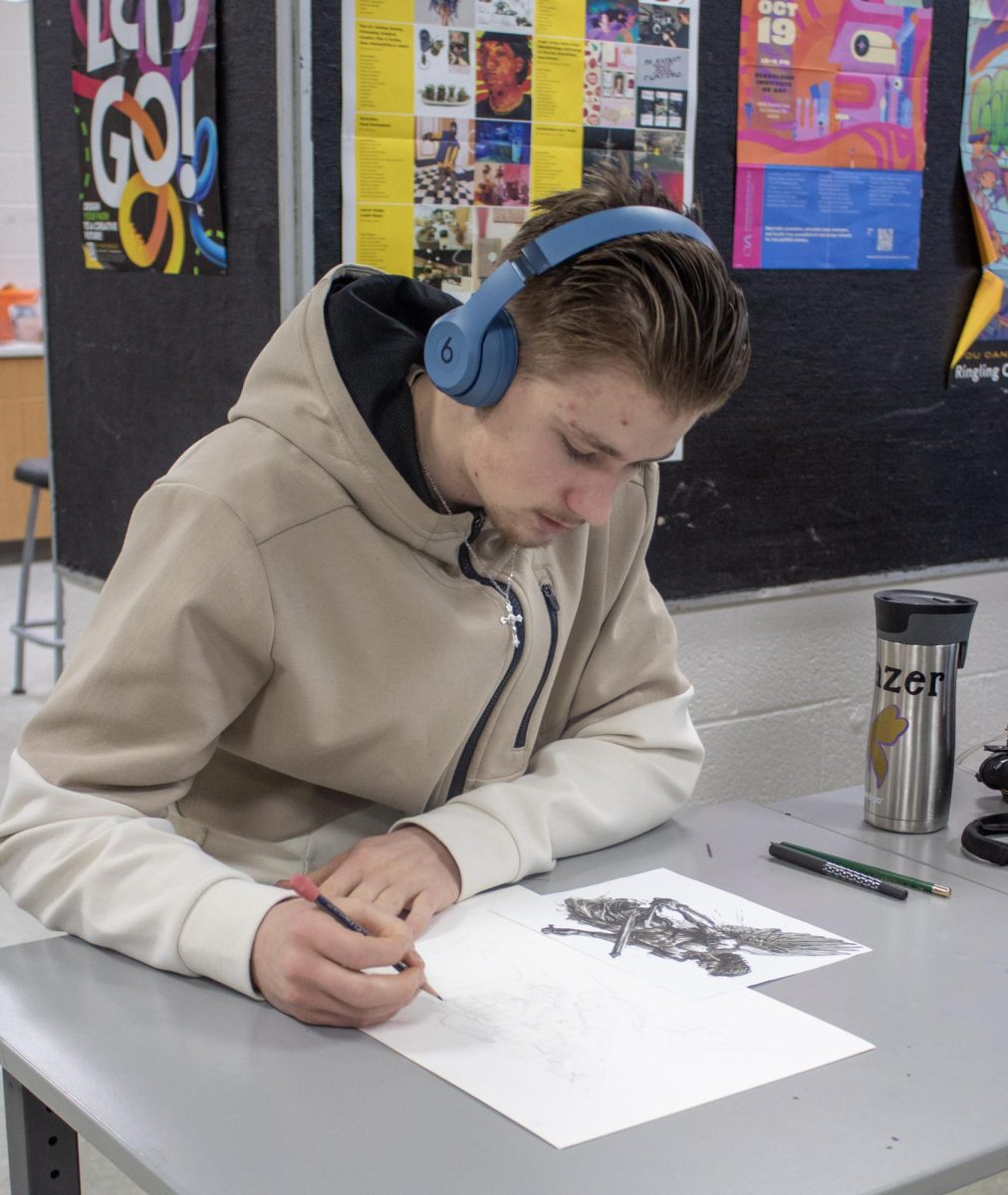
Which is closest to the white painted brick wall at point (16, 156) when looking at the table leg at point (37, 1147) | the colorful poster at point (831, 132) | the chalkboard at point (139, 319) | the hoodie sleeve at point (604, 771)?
the chalkboard at point (139, 319)

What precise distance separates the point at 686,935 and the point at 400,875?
0.71 feet

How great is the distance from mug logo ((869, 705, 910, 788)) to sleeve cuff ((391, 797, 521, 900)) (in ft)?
1.39

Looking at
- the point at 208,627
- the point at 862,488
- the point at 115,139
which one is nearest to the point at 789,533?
the point at 862,488

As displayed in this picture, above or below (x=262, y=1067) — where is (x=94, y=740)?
above

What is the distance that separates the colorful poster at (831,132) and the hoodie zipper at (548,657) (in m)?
0.87

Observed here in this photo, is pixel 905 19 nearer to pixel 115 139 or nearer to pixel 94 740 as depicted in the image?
pixel 115 139

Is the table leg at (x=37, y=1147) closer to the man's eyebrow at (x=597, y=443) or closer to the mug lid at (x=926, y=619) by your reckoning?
→ the man's eyebrow at (x=597, y=443)

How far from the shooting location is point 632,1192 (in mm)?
770

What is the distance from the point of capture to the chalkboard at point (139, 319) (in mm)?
1666

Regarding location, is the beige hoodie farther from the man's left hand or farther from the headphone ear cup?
the headphone ear cup

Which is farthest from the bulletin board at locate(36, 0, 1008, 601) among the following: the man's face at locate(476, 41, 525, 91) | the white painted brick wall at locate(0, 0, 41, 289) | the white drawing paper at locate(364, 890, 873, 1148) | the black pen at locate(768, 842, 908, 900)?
the white painted brick wall at locate(0, 0, 41, 289)

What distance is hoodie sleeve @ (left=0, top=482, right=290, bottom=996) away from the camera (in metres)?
1.01

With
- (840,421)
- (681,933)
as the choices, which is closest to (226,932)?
(681,933)

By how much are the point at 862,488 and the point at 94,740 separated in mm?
1456
